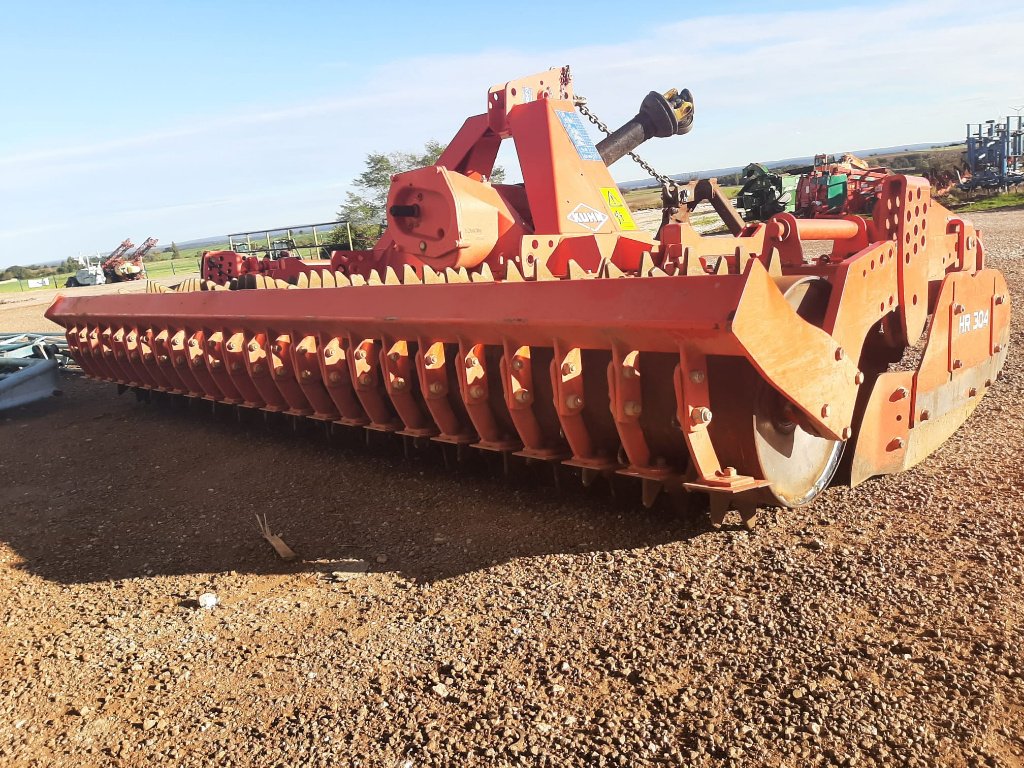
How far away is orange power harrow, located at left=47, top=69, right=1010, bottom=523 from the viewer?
305 cm

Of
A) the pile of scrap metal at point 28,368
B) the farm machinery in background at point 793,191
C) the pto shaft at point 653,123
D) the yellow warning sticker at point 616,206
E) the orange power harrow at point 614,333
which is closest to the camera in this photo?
the orange power harrow at point 614,333

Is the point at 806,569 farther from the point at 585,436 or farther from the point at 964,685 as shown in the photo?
the point at 585,436

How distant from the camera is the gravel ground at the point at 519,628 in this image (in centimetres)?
228

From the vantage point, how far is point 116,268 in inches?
1673

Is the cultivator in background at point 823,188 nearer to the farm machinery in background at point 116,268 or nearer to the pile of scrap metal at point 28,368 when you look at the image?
the pile of scrap metal at point 28,368

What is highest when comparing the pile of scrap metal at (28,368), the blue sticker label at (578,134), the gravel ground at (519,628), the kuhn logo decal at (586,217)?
the blue sticker label at (578,134)

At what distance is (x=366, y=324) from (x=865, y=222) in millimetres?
2666

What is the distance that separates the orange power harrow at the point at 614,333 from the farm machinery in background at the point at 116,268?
40.6 meters

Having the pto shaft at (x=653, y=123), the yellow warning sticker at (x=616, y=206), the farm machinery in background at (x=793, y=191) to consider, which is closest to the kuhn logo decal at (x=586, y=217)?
the yellow warning sticker at (x=616, y=206)

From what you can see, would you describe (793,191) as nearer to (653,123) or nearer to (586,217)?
(653,123)

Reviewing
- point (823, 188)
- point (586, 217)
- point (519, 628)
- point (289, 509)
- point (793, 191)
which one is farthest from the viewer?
point (793, 191)

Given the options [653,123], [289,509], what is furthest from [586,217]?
[289,509]

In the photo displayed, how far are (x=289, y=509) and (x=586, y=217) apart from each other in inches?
107

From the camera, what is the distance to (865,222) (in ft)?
13.7
